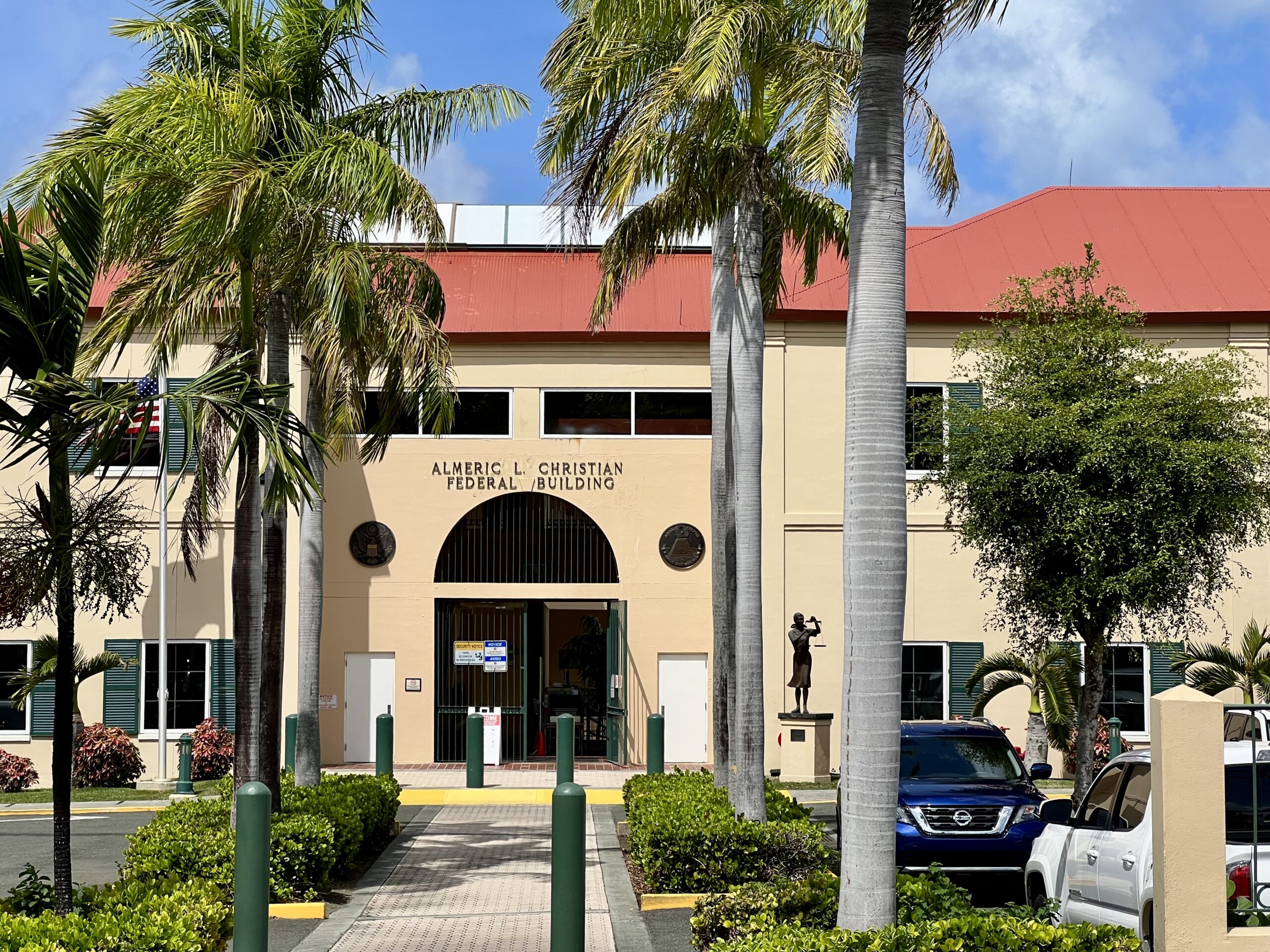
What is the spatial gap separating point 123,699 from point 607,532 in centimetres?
848

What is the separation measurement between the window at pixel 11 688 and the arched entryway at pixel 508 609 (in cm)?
676

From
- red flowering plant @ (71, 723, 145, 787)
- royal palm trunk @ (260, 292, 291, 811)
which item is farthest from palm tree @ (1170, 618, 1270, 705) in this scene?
red flowering plant @ (71, 723, 145, 787)

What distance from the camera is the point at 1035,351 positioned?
50.9ft

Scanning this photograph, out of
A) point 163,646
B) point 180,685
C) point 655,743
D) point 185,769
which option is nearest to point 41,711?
point 180,685

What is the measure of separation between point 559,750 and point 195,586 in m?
8.61

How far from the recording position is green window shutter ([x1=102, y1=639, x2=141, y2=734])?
24156 mm

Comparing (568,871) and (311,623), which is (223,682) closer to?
(311,623)

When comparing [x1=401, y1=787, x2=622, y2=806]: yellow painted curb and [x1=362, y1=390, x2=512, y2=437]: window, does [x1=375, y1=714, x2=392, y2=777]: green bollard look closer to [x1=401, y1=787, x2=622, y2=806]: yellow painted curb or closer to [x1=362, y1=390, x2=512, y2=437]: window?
[x1=401, y1=787, x2=622, y2=806]: yellow painted curb

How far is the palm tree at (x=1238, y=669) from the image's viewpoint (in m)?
20.9

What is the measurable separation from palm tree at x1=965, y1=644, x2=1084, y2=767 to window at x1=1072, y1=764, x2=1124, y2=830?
35.1ft

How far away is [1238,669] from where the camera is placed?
2114 centimetres

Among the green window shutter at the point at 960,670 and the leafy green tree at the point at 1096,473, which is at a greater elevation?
the leafy green tree at the point at 1096,473

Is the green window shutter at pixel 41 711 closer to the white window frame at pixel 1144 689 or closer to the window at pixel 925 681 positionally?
the window at pixel 925 681

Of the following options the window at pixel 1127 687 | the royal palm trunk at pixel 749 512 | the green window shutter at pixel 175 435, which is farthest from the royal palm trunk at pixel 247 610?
the window at pixel 1127 687
